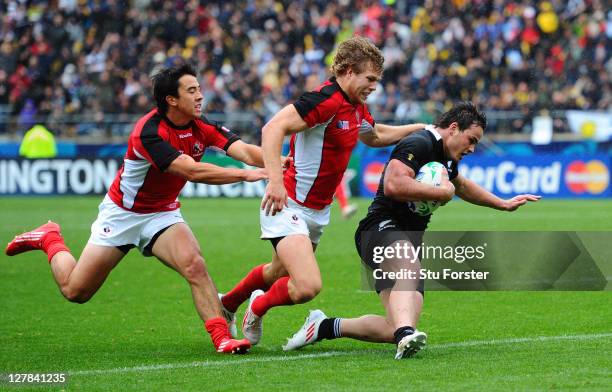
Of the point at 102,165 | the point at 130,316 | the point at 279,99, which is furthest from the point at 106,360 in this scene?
the point at 279,99

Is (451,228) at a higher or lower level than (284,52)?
lower

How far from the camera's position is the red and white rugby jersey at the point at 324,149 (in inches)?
294

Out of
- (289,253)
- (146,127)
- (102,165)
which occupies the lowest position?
(102,165)

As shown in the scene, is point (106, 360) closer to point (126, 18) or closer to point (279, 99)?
point (279, 99)

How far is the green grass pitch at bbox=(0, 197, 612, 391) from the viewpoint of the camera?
646 cm

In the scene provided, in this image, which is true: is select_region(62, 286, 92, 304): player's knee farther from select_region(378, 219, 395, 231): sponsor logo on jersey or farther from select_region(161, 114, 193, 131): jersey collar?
select_region(378, 219, 395, 231): sponsor logo on jersey

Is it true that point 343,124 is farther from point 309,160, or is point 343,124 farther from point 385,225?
point 385,225

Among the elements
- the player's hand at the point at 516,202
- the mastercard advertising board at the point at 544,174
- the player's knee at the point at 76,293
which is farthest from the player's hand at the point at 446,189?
the mastercard advertising board at the point at 544,174

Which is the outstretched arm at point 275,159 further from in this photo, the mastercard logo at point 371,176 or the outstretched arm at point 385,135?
the mastercard logo at point 371,176

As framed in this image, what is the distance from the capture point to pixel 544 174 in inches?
952

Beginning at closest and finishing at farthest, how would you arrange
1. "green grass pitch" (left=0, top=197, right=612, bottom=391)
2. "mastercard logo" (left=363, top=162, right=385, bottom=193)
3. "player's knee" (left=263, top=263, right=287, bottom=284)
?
1. "green grass pitch" (left=0, top=197, right=612, bottom=391)
2. "player's knee" (left=263, top=263, right=287, bottom=284)
3. "mastercard logo" (left=363, top=162, right=385, bottom=193)

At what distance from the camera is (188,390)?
6219 millimetres

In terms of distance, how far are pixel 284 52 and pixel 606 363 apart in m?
24.1

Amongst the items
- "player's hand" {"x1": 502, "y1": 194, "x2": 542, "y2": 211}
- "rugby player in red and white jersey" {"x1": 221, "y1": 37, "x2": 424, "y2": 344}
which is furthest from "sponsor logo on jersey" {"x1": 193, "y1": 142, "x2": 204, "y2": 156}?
"player's hand" {"x1": 502, "y1": 194, "x2": 542, "y2": 211}
